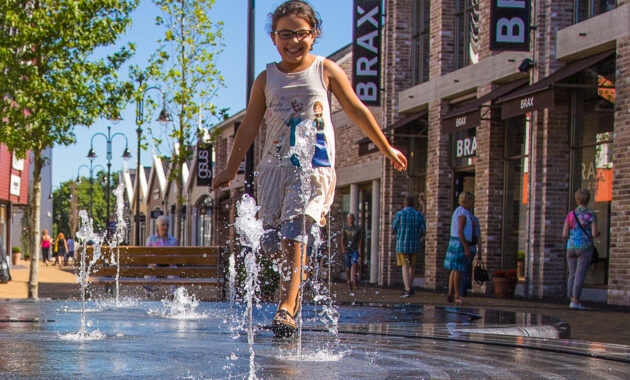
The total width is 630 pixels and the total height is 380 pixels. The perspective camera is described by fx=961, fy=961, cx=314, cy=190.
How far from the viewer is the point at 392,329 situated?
21.9 feet

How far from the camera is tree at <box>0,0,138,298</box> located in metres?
16.3

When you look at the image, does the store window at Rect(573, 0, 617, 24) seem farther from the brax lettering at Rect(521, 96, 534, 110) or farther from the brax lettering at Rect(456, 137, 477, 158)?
the brax lettering at Rect(456, 137, 477, 158)

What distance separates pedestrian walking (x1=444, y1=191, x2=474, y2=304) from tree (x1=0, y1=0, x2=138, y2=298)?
21.5 ft

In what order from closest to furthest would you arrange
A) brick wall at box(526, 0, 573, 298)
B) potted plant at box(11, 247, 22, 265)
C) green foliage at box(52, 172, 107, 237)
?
1. brick wall at box(526, 0, 573, 298)
2. potted plant at box(11, 247, 22, 265)
3. green foliage at box(52, 172, 107, 237)

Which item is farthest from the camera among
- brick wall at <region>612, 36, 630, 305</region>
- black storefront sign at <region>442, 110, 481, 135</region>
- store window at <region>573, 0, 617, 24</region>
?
black storefront sign at <region>442, 110, 481, 135</region>

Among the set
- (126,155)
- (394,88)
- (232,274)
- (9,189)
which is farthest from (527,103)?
(126,155)

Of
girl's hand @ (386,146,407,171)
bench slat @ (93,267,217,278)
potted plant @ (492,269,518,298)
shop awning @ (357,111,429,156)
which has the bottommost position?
potted plant @ (492,269,518,298)

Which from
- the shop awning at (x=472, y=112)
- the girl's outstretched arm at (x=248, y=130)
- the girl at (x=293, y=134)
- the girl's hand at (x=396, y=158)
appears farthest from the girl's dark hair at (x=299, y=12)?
the shop awning at (x=472, y=112)

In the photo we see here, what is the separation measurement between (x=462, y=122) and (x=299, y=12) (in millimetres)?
13859

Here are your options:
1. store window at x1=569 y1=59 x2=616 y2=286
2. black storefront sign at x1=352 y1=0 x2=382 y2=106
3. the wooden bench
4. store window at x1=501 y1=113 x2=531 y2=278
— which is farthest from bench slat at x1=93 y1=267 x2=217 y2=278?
black storefront sign at x1=352 y1=0 x2=382 y2=106

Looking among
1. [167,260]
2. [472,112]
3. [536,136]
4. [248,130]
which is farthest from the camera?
[472,112]

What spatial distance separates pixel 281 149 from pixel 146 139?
2304 centimetres

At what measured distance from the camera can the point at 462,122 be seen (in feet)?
62.2

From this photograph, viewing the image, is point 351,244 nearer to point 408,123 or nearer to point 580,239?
point 408,123
